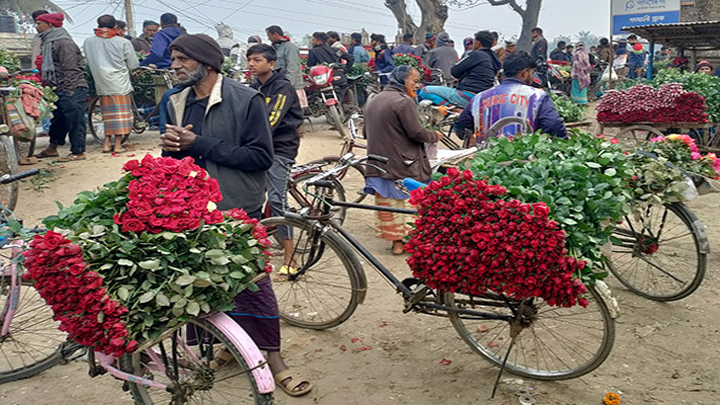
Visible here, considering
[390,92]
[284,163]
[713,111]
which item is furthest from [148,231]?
[713,111]

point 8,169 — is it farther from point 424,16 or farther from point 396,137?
point 424,16

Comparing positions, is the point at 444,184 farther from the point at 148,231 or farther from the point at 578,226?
the point at 148,231

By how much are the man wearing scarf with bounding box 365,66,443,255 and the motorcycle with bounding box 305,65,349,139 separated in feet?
17.4

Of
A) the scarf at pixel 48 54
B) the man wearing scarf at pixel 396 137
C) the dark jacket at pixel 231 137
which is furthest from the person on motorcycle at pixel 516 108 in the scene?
the scarf at pixel 48 54

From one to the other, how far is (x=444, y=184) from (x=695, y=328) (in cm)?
235

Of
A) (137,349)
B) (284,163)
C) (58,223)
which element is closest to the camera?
(137,349)

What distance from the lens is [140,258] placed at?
247 centimetres

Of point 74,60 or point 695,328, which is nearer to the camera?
point 695,328

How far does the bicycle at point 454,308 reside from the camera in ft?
11.3

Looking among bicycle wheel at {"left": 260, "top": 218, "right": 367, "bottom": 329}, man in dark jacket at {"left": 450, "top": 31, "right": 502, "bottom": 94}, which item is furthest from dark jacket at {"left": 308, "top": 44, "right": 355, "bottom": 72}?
bicycle wheel at {"left": 260, "top": 218, "right": 367, "bottom": 329}

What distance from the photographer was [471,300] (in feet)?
11.4

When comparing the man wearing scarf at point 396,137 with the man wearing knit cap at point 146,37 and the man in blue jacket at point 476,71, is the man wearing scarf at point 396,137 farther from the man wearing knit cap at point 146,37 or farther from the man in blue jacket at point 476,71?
the man wearing knit cap at point 146,37

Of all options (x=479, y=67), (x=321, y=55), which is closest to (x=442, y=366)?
(x=479, y=67)

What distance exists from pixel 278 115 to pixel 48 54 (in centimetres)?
514
